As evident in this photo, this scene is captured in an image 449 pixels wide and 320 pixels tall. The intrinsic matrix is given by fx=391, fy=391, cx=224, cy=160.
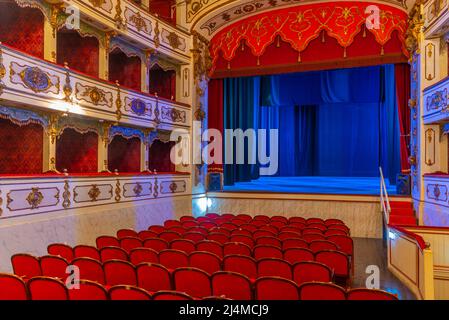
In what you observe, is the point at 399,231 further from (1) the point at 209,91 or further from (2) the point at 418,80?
(1) the point at 209,91

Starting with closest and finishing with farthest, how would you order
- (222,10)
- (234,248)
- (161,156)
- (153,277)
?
(153,277)
(234,248)
(222,10)
(161,156)

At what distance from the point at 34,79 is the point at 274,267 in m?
4.80

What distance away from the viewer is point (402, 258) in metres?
5.50

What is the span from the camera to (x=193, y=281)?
10.8 feet

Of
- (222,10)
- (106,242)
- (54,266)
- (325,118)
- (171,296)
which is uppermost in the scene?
(222,10)

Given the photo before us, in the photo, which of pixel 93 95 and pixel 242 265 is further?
pixel 93 95

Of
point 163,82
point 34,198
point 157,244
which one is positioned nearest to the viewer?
point 157,244

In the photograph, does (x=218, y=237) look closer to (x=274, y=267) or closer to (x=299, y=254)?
(x=299, y=254)

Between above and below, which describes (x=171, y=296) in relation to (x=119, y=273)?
above

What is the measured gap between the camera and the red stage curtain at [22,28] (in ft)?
23.6

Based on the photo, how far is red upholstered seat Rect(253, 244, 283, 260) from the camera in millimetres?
4484

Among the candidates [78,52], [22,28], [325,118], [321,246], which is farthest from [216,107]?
[321,246]
